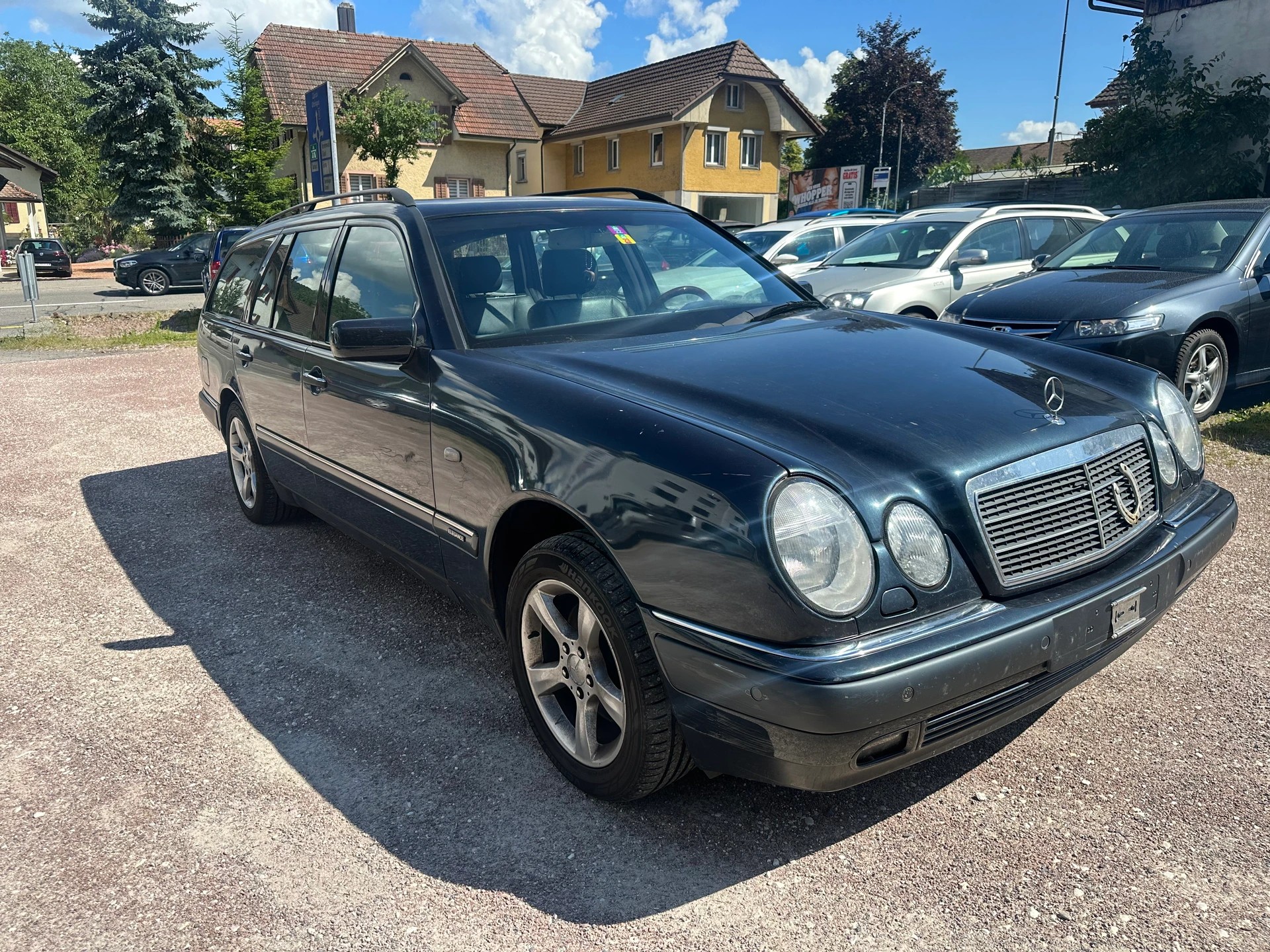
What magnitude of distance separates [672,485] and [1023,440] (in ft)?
3.22

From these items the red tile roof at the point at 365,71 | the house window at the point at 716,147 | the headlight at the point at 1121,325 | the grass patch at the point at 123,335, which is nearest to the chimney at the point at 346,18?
the red tile roof at the point at 365,71

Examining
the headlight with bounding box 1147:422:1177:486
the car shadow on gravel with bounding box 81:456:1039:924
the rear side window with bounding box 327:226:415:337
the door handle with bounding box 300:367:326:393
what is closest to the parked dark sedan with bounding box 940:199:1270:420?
the headlight with bounding box 1147:422:1177:486

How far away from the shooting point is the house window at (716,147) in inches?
1565

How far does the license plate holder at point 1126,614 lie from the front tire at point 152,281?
26882 mm

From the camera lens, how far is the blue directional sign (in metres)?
13.4

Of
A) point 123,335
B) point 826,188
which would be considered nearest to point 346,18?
point 826,188

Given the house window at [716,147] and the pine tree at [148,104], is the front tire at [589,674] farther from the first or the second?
the house window at [716,147]

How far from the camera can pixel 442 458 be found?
320cm

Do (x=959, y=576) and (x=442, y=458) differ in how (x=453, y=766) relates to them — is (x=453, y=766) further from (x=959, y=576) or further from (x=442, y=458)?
(x=959, y=576)

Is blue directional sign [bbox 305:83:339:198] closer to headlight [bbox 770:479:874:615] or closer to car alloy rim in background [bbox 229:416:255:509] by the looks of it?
car alloy rim in background [bbox 229:416:255:509]

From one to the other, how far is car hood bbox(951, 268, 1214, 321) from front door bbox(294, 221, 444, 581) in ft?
15.4

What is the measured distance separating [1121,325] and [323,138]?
11.8m

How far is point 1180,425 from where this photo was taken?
125 inches

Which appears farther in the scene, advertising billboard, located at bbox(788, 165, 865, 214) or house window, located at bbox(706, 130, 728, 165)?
advertising billboard, located at bbox(788, 165, 865, 214)
